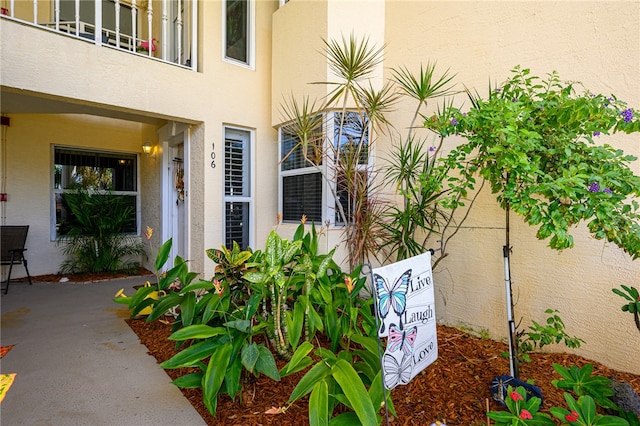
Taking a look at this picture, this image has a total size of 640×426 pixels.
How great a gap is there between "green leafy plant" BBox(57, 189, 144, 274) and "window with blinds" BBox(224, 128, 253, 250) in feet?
8.91

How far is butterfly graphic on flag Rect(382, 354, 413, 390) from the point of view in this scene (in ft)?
5.16

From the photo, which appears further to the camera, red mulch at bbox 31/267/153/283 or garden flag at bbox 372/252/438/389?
red mulch at bbox 31/267/153/283

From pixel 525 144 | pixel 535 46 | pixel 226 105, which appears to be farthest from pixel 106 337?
pixel 535 46

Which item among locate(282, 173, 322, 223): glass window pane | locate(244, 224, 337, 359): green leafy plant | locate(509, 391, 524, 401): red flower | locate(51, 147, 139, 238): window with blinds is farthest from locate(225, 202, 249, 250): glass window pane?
locate(509, 391, 524, 401): red flower

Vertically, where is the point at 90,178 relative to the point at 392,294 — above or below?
above

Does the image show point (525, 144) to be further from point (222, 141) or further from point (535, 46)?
point (222, 141)

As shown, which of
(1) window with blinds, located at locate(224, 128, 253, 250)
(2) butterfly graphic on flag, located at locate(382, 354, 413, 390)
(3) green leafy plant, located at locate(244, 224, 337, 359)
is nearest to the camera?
(2) butterfly graphic on flag, located at locate(382, 354, 413, 390)

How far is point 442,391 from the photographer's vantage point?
6.75 feet

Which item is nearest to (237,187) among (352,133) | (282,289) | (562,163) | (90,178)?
(352,133)

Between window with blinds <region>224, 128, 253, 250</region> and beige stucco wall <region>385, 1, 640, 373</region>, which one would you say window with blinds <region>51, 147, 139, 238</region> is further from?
beige stucco wall <region>385, 1, 640, 373</region>

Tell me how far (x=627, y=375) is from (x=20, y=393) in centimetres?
434

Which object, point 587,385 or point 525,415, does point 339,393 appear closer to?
point 525,415

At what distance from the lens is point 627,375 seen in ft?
7.50

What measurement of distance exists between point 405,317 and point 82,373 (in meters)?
2.50
